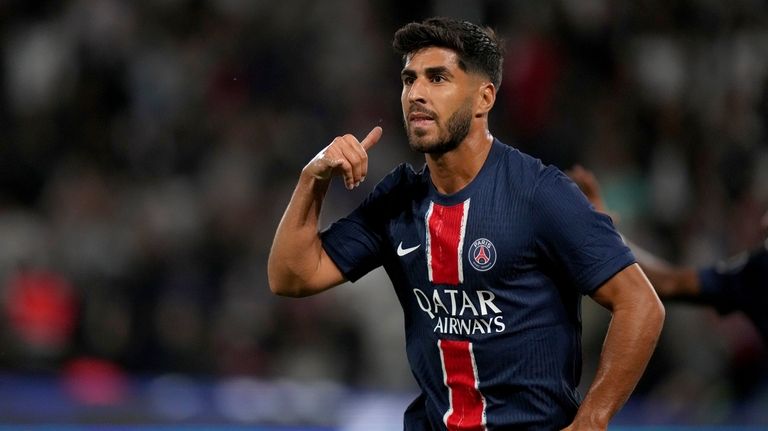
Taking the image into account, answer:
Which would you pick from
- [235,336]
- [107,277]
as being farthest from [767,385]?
[107,277]

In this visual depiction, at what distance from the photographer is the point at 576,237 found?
13.1ft

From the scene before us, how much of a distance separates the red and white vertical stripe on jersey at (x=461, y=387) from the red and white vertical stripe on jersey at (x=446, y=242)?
0.71ft

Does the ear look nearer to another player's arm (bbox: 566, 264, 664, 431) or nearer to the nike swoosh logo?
the nike swoosh logo

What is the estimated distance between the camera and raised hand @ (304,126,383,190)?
14.0 ft

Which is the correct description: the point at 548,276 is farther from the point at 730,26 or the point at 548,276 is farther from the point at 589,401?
the point at 730,26

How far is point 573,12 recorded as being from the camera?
11.6 m

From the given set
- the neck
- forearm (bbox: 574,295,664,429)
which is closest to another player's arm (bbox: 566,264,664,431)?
forearm (bbox: 574,295,664,429)

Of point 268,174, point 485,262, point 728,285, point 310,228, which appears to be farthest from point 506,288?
point 268,174

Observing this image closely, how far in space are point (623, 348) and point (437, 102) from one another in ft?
3.21

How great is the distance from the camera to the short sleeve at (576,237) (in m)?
3.99

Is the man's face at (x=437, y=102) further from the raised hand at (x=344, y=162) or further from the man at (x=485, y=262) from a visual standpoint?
the raised hand at (x=344, y=162)

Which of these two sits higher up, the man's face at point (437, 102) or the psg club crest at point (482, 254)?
the man's face at point (437, 102)

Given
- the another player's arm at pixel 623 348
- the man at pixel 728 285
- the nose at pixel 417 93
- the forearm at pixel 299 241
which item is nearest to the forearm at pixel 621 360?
the another player's arm at pixel 623 348

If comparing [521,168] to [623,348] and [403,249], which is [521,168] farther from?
[623,348]
